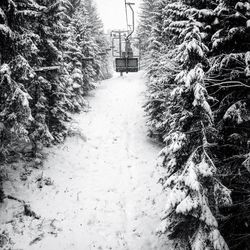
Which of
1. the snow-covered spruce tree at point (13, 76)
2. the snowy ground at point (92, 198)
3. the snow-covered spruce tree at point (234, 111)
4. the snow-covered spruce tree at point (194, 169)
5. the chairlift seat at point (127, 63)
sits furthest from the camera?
the chairlift seat at point (127, 63)

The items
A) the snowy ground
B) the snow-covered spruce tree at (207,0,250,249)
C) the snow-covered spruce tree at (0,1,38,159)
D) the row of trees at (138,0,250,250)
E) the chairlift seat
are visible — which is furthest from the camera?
the chairlift seat

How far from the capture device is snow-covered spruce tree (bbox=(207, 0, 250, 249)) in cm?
679

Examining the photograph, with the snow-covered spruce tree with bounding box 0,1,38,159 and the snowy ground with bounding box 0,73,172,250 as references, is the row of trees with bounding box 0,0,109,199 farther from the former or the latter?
the snowy ground with bounding box 0,73,172,250

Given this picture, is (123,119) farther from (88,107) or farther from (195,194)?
(195,194)

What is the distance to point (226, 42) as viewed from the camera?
7.61 metres

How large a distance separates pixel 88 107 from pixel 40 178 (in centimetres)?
1400

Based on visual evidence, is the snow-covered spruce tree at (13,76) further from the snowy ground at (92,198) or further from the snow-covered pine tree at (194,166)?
the snow-covered pine tree at (194,166)

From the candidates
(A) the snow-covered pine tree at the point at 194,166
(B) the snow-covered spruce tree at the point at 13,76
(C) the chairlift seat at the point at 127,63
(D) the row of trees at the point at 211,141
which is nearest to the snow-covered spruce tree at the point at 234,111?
(D) the row of trees at the point at 211,141

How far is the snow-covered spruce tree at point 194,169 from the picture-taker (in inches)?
233

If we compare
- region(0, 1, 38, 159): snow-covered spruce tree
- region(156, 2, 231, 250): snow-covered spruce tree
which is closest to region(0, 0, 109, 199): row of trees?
region(0, 1, 38, 159): snow-covered spruce tree

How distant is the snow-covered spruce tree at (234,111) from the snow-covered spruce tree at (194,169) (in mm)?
666

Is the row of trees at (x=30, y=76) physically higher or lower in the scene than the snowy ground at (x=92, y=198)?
higher

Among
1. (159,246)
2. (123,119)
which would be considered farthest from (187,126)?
(123,119)

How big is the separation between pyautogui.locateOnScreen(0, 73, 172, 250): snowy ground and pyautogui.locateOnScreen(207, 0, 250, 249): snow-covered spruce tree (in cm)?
314
